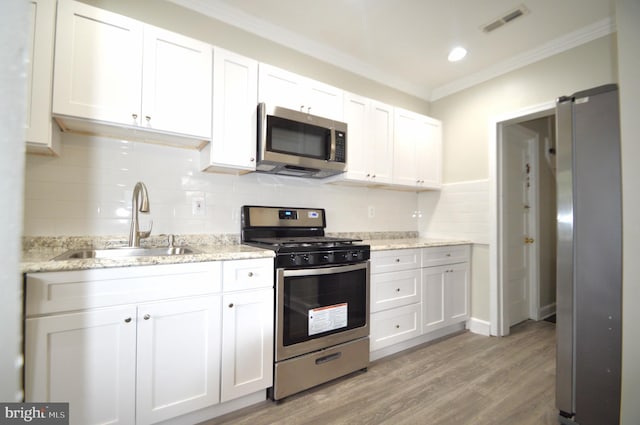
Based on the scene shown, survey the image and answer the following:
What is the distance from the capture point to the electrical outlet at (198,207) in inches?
82.8

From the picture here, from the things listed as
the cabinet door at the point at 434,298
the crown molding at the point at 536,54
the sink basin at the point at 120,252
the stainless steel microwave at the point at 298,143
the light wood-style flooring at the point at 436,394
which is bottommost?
the light wood-style flooring at the point at 436,394

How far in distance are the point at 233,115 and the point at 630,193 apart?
2123 millimetres

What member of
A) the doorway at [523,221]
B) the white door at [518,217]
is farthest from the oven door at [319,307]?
the white door at [518,217]

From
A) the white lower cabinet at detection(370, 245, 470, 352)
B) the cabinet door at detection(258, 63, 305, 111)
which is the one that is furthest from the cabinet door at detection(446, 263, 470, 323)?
the cabinet door at detection(258, 63, 305, 111)

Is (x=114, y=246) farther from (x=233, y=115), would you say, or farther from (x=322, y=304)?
(x=322, y=304)

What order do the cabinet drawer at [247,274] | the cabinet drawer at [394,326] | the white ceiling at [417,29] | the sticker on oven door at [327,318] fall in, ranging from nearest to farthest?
the cabinet drawer at [247,274] < the sticker on oven door at [327,318] < the white ceiling at [417,29] < the cabinet drawer at [394,326]

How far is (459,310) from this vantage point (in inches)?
115

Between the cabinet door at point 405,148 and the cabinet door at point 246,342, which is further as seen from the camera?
the cabinet door at point 405,148

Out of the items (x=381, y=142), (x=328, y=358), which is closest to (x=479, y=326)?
(x=328, y=358)

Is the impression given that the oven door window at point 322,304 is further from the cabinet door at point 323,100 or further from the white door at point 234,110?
the cabinet door at point 323,100

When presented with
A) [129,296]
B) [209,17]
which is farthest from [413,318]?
[209,17]

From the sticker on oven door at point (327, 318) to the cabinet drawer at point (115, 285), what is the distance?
656mm

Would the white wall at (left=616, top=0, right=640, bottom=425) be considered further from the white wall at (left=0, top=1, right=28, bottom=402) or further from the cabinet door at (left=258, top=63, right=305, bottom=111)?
the white wall at (left=0, top=1, right=28, bottom=402)

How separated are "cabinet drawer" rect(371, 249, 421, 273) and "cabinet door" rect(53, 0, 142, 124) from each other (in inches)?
72.8
